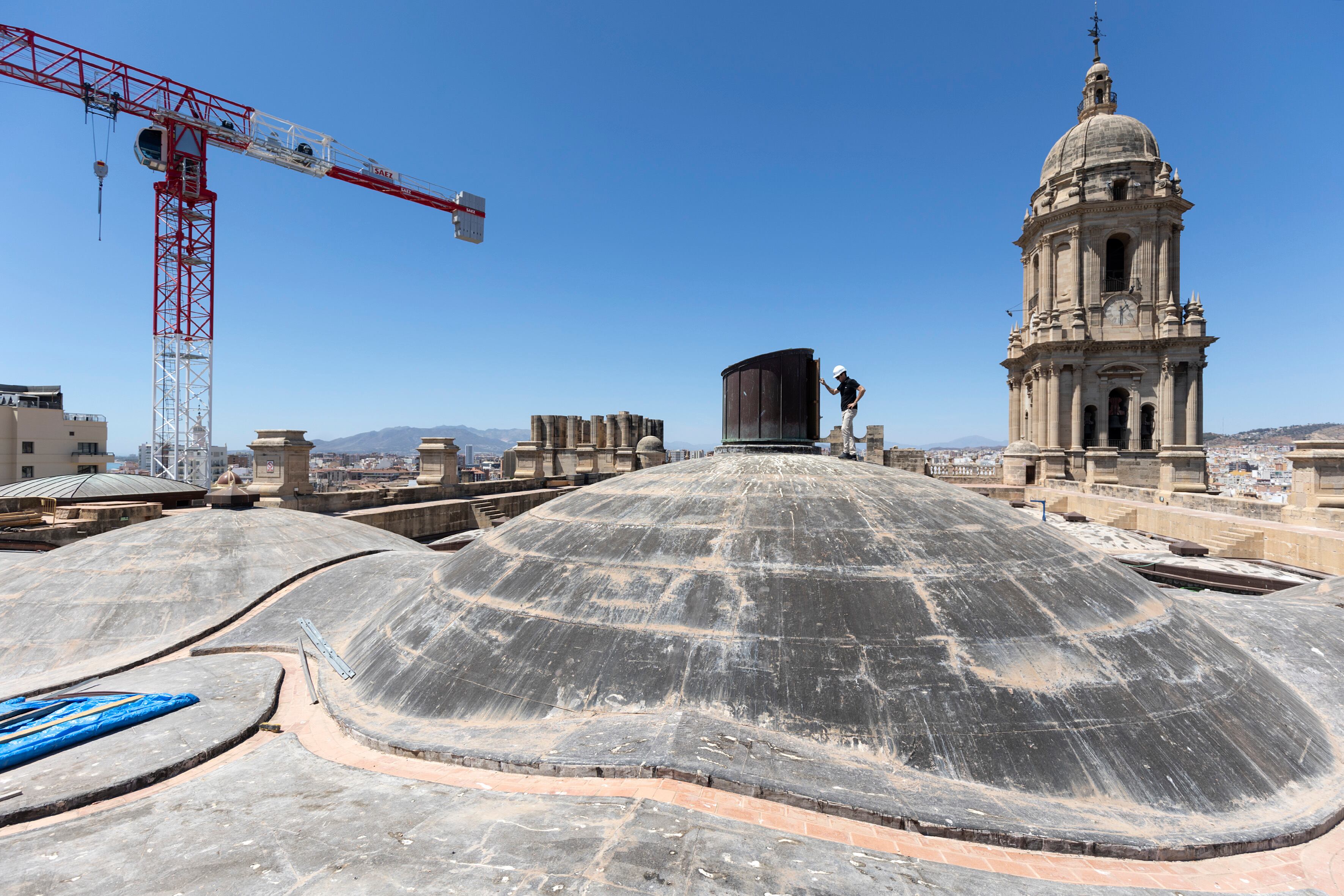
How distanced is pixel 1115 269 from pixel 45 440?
8787 centimetres

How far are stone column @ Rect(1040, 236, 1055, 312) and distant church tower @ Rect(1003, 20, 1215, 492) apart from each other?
86mm

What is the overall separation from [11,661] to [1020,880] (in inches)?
581

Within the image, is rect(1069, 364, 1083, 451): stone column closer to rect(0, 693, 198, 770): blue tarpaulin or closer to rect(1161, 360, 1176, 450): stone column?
rect(1161, 360, 1176, 450): stone column

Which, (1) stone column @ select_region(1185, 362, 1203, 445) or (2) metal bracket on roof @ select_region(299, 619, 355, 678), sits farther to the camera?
(1) stone column @ select_region(1185, 362, 1203, 445)

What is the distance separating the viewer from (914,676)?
533 cm

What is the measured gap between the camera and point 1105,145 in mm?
40250

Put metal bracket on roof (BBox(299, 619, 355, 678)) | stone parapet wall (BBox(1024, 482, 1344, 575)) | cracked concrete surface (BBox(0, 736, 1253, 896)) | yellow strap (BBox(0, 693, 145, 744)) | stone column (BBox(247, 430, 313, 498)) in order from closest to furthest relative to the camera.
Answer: cracked concrete surface (BBox(0, 736, 1253, 896)) → yellow strap (BBox(0, 693, 145, 744)) → metal bracket on roof (BBox(299, 619, 355, 678)) → stone parapet wall (BBox(1024, 482, 1344, 575)) → stone column (BBox(247, 430, 313, 498))

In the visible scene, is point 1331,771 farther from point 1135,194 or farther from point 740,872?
point 1135,194

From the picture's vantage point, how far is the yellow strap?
5.80 metres

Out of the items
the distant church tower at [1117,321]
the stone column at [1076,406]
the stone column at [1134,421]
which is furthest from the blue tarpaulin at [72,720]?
the stone column at [1134,421]

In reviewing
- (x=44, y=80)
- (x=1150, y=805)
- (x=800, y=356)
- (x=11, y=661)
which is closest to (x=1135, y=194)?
(x=800, y=356)

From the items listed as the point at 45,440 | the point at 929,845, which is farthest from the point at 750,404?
the point at 45,440

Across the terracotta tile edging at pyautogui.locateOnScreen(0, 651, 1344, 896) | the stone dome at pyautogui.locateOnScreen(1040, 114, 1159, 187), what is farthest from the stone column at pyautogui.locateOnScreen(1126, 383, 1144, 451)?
the terracotta tile edging at pyautogui.locateOnScreen(0, 651, 1344, 896)

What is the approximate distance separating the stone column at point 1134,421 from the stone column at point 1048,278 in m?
8.27
